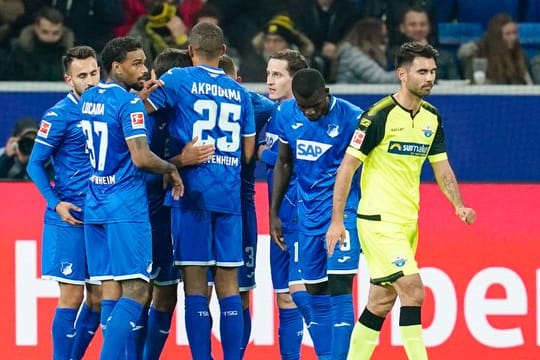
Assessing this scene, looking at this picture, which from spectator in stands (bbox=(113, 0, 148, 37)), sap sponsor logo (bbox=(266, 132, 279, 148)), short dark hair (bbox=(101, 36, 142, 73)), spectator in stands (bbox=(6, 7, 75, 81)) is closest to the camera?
short dark hair (bbox=(101, 36, 142, 73))

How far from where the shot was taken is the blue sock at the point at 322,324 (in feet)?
26.7

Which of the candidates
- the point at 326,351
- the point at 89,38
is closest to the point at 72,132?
the point at 326,351

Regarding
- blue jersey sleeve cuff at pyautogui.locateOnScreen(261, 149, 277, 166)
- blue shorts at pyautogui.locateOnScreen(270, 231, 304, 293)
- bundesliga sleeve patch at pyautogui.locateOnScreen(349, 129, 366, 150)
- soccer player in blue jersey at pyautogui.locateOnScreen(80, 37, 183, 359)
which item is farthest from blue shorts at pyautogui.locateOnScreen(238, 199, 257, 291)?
bundesliga sleeve patch at pyautogui.locateOnScreen(349, 129, 366, 150)

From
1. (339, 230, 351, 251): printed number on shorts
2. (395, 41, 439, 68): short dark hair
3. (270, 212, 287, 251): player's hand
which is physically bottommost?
(339, 230, 351, 251): printed number on shorts

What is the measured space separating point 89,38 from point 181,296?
3.59m

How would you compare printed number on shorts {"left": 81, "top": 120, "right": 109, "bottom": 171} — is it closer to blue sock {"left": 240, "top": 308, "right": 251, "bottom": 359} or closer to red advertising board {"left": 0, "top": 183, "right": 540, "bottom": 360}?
blue sock {"left": 240, "top": 308, "right": 251, "bottom": 359}

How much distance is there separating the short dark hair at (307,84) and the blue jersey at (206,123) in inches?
12.7

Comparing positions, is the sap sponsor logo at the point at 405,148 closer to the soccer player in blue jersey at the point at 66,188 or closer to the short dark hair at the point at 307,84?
the short dark hair at the point at 307,84

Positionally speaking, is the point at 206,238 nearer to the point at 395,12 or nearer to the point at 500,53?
the point at 500,53

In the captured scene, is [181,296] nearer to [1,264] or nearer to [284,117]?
[1,264]

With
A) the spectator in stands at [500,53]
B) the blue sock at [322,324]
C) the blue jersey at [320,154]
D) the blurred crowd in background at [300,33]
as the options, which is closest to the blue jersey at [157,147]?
the blue jersey at [320,154]

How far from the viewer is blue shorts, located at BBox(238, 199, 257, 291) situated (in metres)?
8.40

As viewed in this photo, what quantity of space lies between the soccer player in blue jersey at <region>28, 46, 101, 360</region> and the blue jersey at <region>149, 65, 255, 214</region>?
1.98ft

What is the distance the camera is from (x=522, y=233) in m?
9.44
